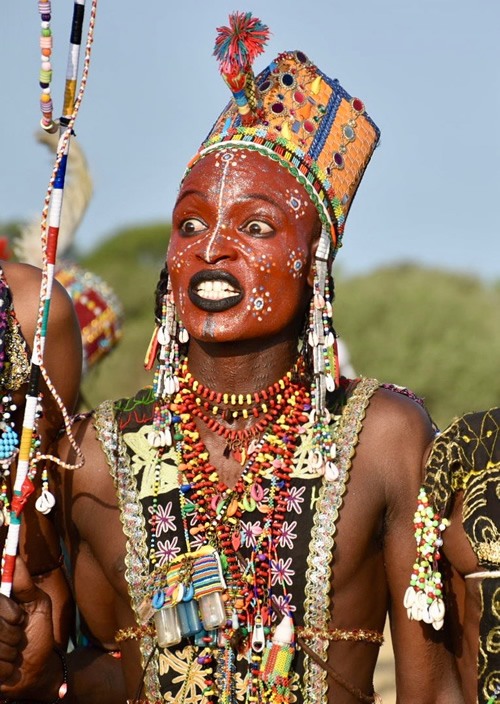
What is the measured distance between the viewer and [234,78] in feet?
13.7

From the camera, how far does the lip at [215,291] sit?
161 inches

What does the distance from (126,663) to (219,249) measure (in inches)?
52.7

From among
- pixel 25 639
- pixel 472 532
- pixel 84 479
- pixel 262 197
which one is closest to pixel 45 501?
pixel 84 479

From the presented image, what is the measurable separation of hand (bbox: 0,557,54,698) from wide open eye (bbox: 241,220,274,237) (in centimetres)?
122

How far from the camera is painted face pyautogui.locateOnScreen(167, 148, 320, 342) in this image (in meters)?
4.10

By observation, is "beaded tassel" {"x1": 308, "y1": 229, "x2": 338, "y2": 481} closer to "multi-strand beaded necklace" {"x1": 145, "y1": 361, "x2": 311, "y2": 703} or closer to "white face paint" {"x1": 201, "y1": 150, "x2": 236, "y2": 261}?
"multi-strand beaded necklace" {"x1": 145, "y1": 361, "x2": 311, "y2": 703}

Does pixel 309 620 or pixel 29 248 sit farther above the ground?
pixel 29 248

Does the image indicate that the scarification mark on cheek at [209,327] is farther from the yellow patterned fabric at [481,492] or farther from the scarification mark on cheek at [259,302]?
the yellow patterned fabric at [481,492]

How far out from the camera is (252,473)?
4207 millimetres

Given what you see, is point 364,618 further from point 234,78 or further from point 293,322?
point 234,78

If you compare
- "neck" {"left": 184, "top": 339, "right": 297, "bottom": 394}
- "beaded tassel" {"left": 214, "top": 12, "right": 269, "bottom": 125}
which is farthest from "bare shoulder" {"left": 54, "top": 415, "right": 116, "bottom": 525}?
"beaded tassel" {"left": 214, "top": 12, "right": 269, "bottom": 125}

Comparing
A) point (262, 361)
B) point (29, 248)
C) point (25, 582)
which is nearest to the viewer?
point (25, 582)

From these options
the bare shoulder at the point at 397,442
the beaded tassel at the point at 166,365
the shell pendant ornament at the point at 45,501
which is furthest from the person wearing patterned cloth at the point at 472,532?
the shell pendant ornament at the point at 45,501

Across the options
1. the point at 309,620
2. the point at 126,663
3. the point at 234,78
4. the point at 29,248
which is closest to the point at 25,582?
the point at 126,663
